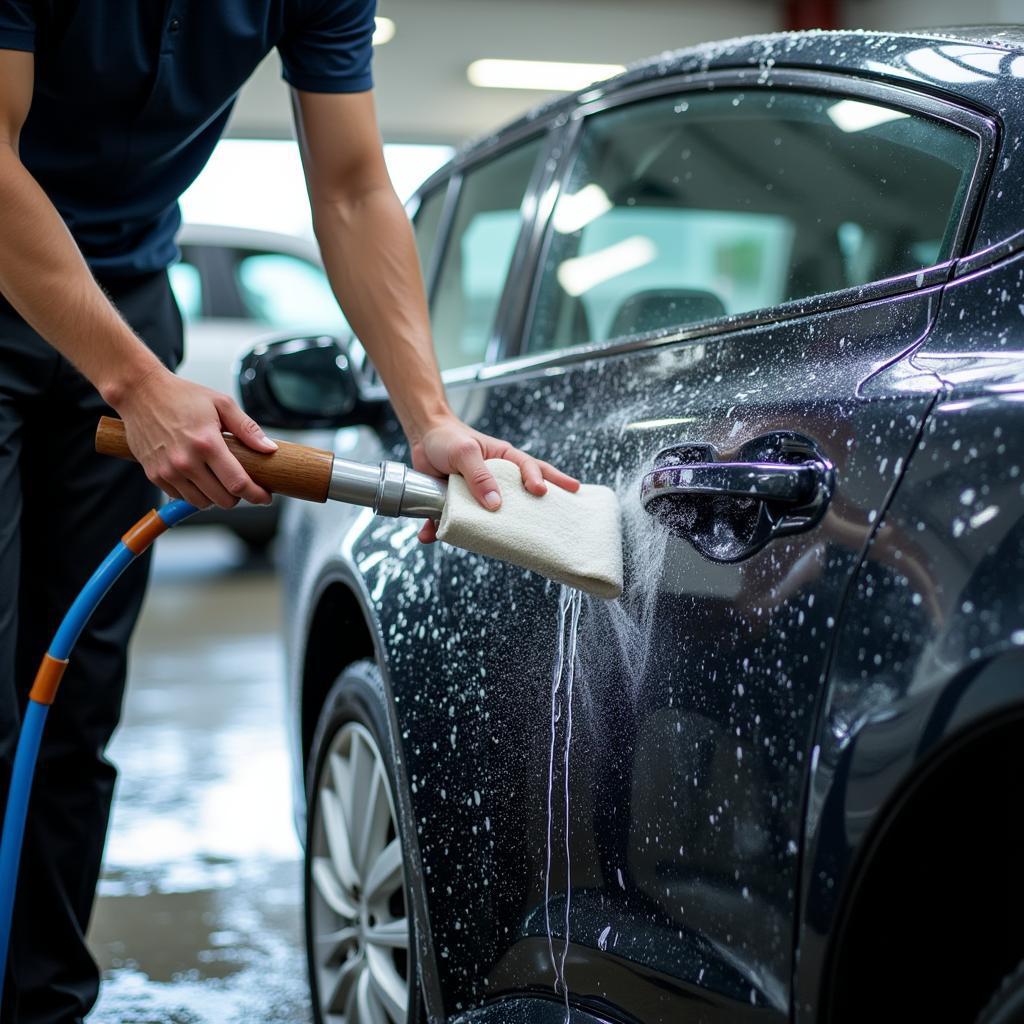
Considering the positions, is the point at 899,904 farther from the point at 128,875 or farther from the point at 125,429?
the point at 128,875

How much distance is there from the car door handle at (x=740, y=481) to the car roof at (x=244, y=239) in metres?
6.65

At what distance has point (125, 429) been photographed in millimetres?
1382

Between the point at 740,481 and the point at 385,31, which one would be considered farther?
the point at 385,31

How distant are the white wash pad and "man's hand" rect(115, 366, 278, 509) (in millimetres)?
198

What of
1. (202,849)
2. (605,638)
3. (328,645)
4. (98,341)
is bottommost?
(202,849)

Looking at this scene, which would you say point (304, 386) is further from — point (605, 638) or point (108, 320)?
point (605, 638)

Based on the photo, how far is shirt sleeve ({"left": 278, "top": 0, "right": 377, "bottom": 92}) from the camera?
175cm

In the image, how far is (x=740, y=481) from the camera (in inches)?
43.1

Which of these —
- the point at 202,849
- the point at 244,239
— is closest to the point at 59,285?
the point at 202,849

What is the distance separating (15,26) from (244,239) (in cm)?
658

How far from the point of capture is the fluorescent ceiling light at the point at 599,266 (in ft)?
6.23

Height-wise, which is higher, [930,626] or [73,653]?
[930,626]

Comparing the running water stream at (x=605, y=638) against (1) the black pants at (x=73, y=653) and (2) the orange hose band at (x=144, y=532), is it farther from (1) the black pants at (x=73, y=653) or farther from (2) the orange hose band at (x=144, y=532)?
(1) the black pants at (x=73, y=653)

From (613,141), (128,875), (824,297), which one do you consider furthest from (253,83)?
(824,297)
